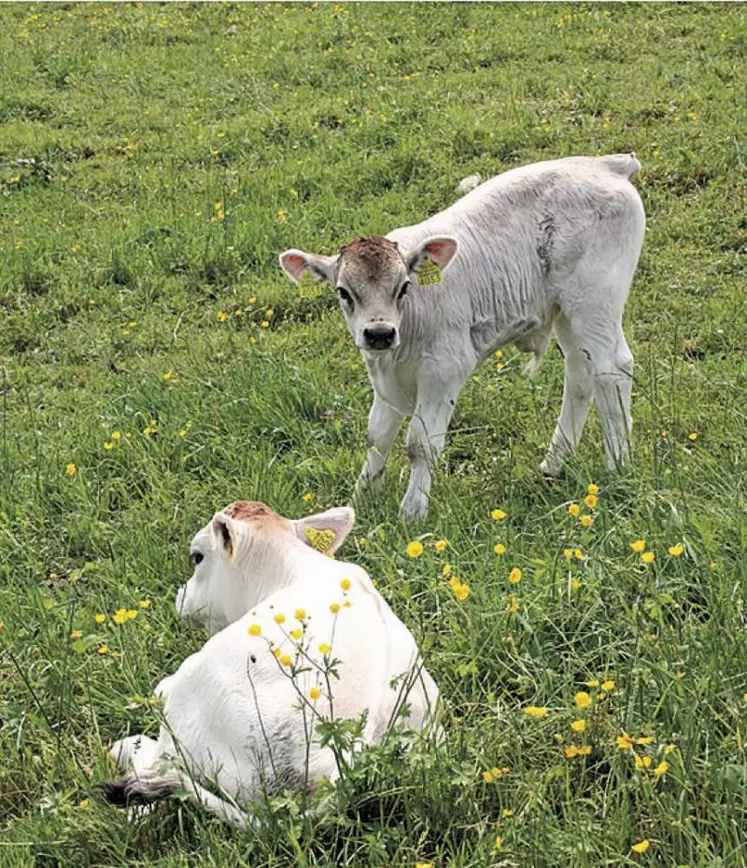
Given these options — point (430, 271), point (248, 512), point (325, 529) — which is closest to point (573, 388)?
point (430, 271)

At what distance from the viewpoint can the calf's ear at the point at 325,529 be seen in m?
4.20

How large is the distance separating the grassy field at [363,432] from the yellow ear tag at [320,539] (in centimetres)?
37

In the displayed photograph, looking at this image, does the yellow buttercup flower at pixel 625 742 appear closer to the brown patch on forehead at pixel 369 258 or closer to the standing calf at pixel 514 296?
the standing calf at pixel 514 296

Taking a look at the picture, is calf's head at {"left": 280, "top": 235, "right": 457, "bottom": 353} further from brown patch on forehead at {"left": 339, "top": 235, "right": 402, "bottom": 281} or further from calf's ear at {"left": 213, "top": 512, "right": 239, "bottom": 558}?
calf's ear at {"left": 213, "top": 512, "right": 239, "bottom": 558}

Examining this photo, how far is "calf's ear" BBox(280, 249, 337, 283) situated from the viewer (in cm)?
534

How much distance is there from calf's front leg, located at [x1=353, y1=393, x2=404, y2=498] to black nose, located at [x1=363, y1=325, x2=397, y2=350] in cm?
72

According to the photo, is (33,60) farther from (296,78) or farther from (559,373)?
(559,373)

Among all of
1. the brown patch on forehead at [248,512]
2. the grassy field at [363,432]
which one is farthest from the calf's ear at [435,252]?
the brown patch on forehead at [248,512]

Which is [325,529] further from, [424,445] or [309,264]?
[309,264]

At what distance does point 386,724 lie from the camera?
328 cm

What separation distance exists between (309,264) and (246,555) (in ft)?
6.00

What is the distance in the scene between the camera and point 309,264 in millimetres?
5398

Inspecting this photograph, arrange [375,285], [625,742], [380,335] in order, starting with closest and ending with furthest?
[625,742] < [380,335] < [375,285]

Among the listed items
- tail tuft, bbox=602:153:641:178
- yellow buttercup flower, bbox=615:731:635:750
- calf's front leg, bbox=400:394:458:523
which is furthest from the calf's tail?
tail tuft, bbox=602:153:641:178
